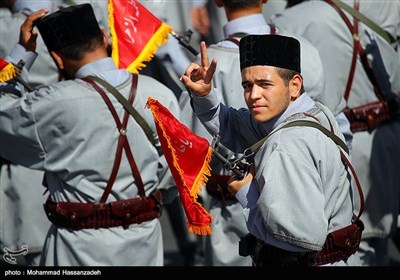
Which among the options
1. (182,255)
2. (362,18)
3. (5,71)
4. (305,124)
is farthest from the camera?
(182,255)

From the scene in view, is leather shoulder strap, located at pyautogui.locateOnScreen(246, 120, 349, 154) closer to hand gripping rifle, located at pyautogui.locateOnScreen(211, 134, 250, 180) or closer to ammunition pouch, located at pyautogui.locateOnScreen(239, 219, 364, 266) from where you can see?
hand gripping rifle, located at pyautogui.locateOnScreen(211, 134, 250, 180)

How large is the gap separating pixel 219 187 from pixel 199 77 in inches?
64.5

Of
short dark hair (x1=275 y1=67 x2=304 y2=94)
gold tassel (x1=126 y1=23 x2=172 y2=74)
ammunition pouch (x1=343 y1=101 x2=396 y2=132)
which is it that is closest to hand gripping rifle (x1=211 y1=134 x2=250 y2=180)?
short dark hair (x1=275 y1=67 x2=304 y2=94)

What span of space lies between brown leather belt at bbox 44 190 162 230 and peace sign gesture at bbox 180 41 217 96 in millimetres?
1368

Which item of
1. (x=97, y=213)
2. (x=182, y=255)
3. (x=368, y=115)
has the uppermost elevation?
(x=97, y=213)

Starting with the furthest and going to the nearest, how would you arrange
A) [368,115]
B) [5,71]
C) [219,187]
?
[368,115] → [219,187] → [5,71]

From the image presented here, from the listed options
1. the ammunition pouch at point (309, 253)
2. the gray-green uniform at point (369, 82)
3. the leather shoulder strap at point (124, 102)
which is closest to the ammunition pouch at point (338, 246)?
the ammunition pouch at point (309, 253)

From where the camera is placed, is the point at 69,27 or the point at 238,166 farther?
the point at 69,27

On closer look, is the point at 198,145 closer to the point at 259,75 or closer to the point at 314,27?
the point at 259,75

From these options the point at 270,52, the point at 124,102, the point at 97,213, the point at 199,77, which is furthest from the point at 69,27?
the point at 270,52

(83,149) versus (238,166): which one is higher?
(238,166)

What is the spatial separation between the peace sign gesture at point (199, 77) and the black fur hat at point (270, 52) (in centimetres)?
16

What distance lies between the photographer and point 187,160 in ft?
15.0

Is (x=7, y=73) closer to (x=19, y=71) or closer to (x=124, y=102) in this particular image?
(x=19, y=71)
